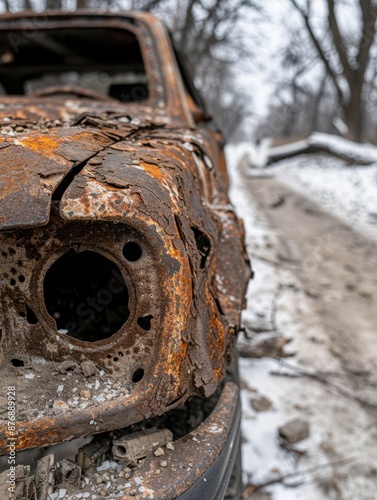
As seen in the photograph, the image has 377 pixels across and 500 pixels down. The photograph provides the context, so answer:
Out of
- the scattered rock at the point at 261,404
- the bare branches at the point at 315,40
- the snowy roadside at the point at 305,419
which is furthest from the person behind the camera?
the bare branches at the point at 315,40

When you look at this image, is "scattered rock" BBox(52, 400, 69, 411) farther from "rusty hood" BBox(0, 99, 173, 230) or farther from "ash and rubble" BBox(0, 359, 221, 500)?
"rusty hood" BBox(0, 99, 173, 230)

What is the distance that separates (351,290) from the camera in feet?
13.5

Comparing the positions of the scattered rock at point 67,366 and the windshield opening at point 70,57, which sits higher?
the windshield opening at point 70,57

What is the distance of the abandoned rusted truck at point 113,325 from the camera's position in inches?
39.9

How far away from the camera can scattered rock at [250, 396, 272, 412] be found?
7.91 ft

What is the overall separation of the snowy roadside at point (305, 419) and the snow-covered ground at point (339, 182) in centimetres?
360

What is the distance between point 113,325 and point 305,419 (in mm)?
1388

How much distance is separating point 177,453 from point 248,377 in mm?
1671

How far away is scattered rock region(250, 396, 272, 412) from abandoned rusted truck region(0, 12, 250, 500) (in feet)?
3.63

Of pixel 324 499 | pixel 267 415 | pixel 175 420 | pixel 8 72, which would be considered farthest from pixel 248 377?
pixel 8 72

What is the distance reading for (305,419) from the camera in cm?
234

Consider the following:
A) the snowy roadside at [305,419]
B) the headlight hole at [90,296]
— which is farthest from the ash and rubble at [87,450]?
the snowy roadside at [305,419]

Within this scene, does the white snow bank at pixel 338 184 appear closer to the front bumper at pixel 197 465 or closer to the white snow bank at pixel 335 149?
the white snow bank at pixel 335 149

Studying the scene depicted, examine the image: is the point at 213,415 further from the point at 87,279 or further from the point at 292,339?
the point at 292,339
